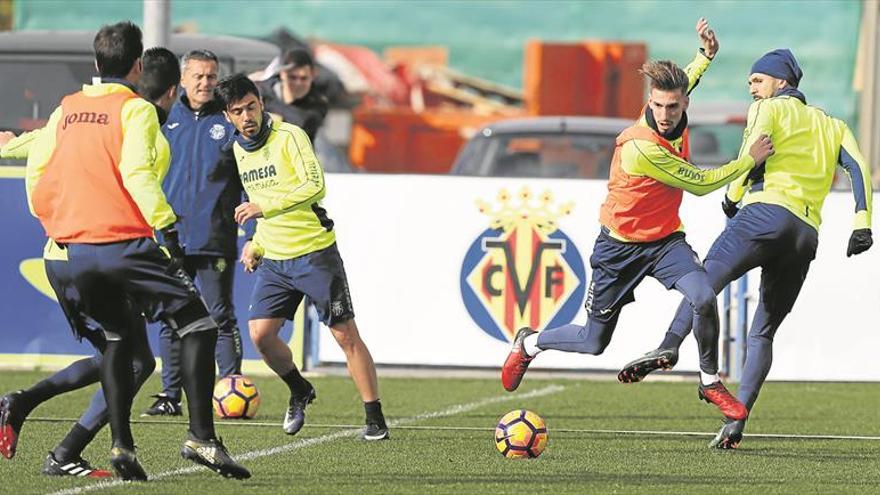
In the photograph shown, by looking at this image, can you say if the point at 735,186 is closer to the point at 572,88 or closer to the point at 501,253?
the point at 501,253

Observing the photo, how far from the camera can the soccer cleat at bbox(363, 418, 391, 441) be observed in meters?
11.0

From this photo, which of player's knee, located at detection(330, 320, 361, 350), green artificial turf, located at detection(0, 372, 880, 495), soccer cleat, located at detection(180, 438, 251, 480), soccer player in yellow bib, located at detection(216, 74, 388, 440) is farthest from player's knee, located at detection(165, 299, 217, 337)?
player's knee, located at detection(330, 320, 361, 350)

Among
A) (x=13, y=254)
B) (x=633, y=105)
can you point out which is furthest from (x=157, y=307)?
(x=633, y=105)

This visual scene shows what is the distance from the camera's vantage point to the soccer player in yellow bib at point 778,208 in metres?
10.9

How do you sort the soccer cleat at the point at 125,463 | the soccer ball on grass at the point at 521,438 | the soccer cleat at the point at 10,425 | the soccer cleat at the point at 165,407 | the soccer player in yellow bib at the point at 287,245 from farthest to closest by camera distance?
the soccer cleat at the point at 165,407, the soccer player in yellow bib at the point at 287,245, the soccer ball on grass at the point at 521,438, the soccer cleat at the point at 10,425, the soccer cleat at the point at 125,463

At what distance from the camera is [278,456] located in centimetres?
1014

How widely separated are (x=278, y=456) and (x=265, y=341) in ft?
3.80

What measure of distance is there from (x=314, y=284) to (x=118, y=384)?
2129 mm

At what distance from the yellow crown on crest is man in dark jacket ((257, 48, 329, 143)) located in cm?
161

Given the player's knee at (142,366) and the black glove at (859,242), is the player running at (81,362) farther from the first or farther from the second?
the black glove at (859,242)

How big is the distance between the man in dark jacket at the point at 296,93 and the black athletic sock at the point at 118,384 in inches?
215

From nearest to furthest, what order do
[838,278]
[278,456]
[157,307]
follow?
[157,307], [278,456], [838,278]

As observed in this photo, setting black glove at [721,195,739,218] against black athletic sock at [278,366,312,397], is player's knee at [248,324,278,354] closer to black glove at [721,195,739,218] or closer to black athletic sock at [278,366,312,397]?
black athletic sock at [278,366,312,397]

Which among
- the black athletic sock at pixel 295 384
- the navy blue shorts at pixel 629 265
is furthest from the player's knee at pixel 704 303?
the black athletic sock at pixel 295 384
